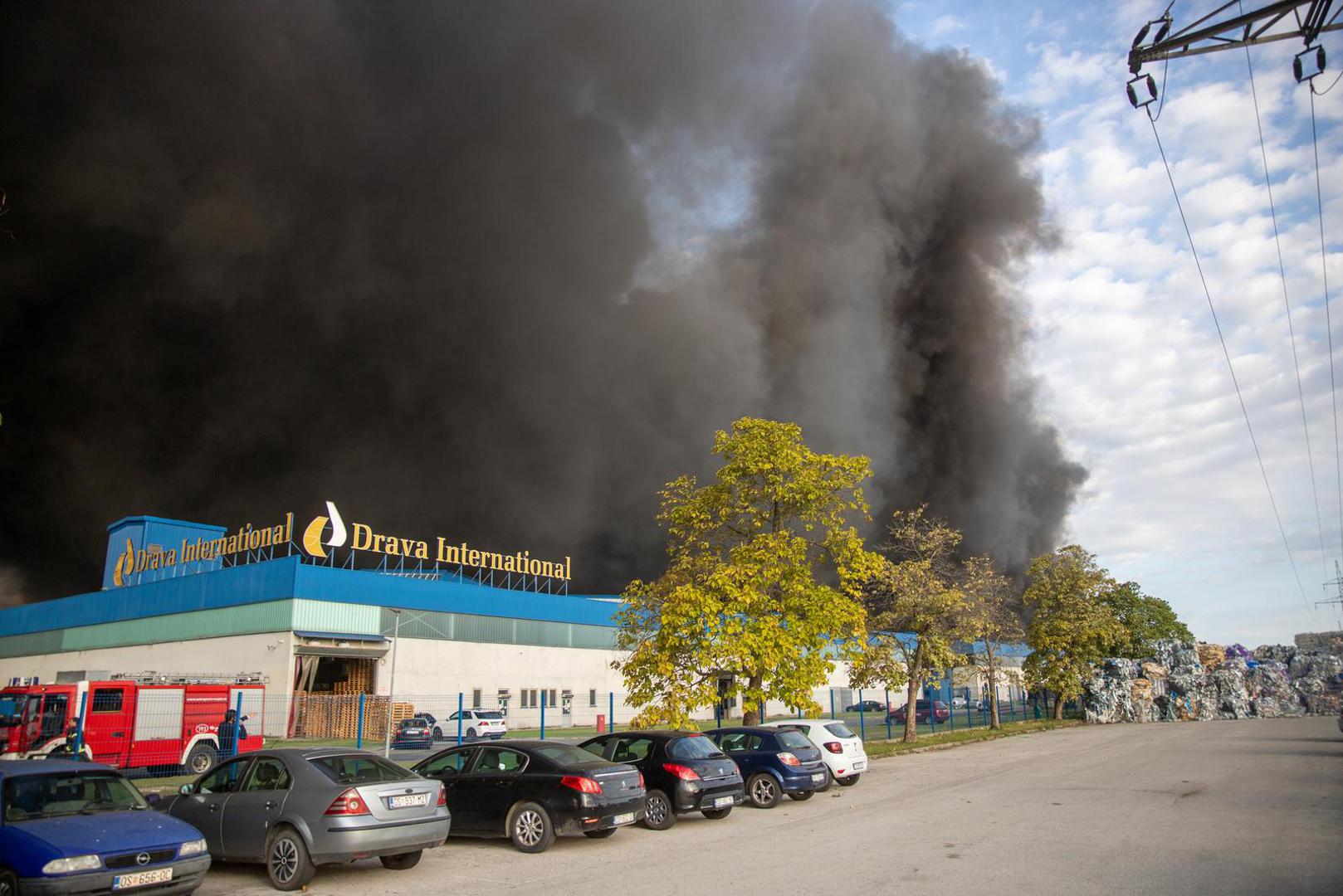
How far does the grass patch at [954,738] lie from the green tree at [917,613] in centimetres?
99

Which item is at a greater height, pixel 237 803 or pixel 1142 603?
pixel 1142 603

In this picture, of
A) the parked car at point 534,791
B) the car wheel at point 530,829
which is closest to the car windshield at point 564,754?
the parked car at point 534,791

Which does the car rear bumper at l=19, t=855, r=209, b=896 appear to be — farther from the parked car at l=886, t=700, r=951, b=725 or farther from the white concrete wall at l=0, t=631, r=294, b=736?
the parked car at l=886, t=700, r=951, b=725

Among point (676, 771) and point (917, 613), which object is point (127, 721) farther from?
point (917, 613)

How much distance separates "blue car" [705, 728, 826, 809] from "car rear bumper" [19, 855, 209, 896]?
395 inches

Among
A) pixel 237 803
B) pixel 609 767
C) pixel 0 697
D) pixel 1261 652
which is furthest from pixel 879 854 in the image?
pixel 1261 652

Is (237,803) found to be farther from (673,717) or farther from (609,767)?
(673,717)

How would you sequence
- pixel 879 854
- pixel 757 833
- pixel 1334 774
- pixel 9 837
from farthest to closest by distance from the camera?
pixel 1334 774
pixel 757 833
pixel 879 854
pixel 9 837

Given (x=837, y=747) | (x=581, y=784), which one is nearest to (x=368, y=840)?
→ (x=581, y=784)

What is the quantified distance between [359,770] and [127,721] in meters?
17.3

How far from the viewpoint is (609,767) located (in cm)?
1178

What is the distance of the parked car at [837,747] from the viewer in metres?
18.3

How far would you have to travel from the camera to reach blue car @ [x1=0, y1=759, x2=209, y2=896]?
23.2 ft

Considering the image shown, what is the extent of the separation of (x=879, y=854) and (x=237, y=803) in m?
7.54
